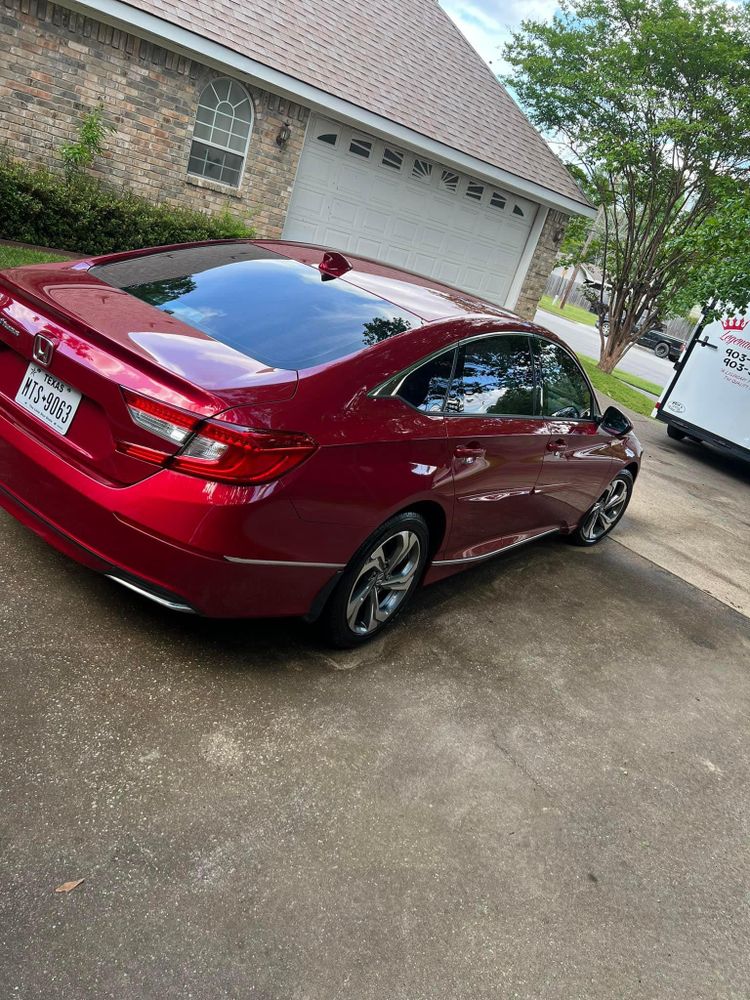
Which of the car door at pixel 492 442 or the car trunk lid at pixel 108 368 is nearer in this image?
the car trunk lid at pixel 108 368

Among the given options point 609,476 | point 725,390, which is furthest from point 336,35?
point 609,476

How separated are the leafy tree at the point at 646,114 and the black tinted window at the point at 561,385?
418 inches

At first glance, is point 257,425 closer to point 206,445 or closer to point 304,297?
point 206,445

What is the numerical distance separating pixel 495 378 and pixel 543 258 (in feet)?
45.5

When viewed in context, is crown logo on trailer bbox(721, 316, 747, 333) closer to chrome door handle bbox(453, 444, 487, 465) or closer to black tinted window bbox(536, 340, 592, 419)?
black tinted window bbox(536, 340, 592, 419)

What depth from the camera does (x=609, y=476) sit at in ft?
18.4

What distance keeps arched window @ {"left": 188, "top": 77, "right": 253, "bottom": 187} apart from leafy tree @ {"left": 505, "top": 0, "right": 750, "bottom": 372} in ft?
25.5

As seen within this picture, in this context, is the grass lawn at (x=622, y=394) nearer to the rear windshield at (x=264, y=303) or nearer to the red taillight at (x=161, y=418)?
the rear windshield at (x=264, y=303)

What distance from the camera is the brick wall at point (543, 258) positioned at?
16516 mm

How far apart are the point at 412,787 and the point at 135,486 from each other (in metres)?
1.48

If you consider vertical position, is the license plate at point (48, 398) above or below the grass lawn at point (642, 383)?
above

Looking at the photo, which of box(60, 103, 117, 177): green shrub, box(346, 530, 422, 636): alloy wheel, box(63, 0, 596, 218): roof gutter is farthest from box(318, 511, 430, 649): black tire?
box(63, 0, 596, 218): roof gutter

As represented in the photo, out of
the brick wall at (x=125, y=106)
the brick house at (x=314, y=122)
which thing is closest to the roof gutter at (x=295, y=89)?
the brick house at (x=314, y=122)

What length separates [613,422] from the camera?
209 inches
